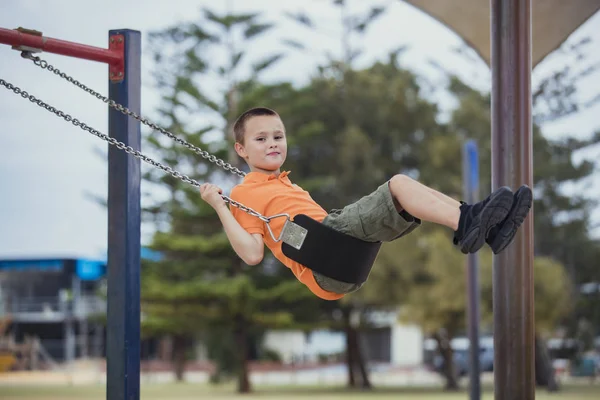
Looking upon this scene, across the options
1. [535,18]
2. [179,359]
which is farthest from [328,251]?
[179,359]

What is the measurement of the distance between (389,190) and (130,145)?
1.18m

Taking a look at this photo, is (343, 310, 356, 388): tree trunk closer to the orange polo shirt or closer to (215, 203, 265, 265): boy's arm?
the orange polo shirt

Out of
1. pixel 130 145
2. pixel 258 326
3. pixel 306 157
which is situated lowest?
pixel 258 326

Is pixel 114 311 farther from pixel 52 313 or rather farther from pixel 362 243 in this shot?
pixel 52 313

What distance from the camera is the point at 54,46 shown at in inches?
143

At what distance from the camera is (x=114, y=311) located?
3688mm

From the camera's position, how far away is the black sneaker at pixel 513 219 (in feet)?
Answer: 9.68

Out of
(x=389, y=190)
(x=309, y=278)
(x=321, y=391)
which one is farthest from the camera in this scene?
(x=321, y=391)

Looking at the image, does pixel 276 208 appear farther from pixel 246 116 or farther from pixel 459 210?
pixel 459 210

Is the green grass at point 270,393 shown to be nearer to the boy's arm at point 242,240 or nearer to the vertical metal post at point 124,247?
the vertical metal post at point 124,247

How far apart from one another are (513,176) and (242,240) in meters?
1.15

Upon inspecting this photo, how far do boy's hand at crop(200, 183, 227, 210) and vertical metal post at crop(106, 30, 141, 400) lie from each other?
442mm

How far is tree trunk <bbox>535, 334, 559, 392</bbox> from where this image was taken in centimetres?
1938

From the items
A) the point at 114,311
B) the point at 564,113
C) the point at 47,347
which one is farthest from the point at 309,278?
the point at 47,347
